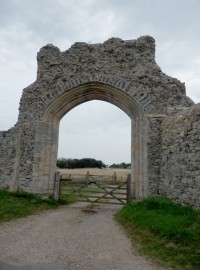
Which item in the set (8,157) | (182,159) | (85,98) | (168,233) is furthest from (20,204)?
(168,233)

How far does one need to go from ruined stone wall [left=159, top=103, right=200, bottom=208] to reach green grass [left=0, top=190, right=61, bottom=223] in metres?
3.79

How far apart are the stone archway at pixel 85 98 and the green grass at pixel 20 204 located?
1.72ft

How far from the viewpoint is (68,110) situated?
10922 mm

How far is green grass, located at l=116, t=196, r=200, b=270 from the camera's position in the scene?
4062 millimetres

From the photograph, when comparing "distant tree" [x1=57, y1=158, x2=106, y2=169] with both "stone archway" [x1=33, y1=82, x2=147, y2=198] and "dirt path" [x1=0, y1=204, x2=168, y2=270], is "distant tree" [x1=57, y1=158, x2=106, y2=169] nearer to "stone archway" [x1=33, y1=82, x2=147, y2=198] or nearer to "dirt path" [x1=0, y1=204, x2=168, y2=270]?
"stone archway" [x1=33, y1=82, x2=147, y2=198]

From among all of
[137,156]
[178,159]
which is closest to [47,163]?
[137,156]

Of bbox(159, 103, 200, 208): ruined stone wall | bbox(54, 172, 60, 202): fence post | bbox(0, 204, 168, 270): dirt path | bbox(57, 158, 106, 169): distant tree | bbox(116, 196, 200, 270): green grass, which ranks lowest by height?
bbox(0, 204, 168, 270): dirt path

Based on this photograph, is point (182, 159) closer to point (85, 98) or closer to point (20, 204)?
point (20, 204)

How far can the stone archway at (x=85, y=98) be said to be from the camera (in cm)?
966

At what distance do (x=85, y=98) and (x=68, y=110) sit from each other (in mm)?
811

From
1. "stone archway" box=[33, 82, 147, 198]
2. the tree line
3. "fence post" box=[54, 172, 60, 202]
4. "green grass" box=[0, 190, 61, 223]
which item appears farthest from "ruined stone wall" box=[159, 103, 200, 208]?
the tree line

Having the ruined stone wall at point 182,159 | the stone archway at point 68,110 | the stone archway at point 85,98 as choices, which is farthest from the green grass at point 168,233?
the stone archway at point 85,98

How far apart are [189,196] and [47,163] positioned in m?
5.44

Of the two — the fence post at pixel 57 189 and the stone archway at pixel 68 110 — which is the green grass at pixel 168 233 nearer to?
the stone archway at pixel 68 110
